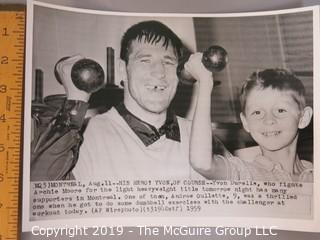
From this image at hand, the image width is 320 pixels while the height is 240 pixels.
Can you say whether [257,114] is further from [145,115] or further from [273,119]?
[145,115]

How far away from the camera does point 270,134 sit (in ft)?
1.91

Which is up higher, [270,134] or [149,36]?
[149,36]

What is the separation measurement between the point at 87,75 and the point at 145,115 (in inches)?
3.5

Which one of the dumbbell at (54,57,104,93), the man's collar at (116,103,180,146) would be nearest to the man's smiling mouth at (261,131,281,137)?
the man's collar at (116,103,180,146)

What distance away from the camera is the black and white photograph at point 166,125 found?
580mm

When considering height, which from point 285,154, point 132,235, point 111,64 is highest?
point 111,64

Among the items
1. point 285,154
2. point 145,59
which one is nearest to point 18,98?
point 145,59

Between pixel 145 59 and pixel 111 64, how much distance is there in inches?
1.7

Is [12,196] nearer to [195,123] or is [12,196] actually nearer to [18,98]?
[18,98]

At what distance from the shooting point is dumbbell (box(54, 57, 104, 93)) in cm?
59

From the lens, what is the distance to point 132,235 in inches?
23.2

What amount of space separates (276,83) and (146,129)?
18cm

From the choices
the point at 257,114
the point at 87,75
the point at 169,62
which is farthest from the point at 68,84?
the point at 257,114

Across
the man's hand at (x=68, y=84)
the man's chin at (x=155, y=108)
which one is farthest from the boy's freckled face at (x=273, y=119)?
the man's hand at (x=68, y=84)
